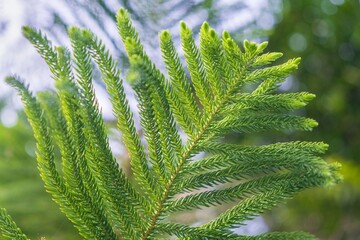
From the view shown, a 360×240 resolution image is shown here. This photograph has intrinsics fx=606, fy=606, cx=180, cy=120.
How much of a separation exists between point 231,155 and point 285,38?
2.06 m

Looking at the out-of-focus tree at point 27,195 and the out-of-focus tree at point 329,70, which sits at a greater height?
the out-of-focus tree at point 329,70

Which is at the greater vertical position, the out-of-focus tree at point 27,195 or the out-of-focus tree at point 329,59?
the out-of-focus tree at point 329,59

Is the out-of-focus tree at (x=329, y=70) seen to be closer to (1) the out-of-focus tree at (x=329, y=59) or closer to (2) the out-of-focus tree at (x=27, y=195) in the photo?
(1) the out-of-focus tree at (x=329, y=59)

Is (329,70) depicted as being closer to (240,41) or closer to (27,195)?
(240,41)

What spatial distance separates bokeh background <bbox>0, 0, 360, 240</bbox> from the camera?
1.36 meters

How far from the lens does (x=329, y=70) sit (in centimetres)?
282

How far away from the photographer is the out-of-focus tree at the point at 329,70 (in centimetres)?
263

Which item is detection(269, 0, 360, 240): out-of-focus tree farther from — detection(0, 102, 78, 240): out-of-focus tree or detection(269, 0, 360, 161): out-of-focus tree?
detection(0, 102, 78, 240): out-of-focus tree

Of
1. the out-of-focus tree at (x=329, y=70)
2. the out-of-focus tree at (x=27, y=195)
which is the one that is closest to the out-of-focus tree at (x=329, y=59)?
the out-of-focus tree at (x=329, y=70)

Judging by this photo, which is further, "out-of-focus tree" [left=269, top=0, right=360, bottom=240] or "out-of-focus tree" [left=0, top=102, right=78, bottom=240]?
"out-of-focus tree" [left=269, top=0, right=360, bottom=240]

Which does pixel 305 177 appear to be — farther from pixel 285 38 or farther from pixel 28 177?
pixel 285 38

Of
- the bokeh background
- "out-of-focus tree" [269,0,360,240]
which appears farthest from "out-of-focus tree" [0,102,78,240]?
"out-of-focus tree" [269,0,360,240]

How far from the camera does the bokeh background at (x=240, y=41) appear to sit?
1364mm

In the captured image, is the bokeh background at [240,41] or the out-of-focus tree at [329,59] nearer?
the bokeh background at [240,41]
